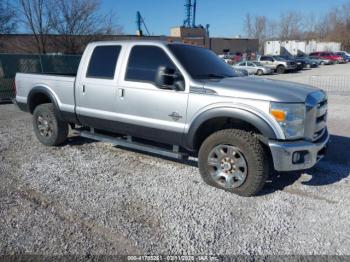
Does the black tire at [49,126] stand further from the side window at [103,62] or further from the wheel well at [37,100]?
the side window at [103,62]

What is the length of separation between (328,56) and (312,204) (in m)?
52.7

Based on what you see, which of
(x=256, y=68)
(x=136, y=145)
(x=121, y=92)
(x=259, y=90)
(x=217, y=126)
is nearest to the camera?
(x=259, y=90)

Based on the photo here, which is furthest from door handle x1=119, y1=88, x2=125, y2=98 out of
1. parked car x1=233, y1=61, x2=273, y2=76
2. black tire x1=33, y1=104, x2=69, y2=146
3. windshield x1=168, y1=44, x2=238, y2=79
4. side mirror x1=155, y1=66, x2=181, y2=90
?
parked car x1=233, y1=61, x2=273, y2=76

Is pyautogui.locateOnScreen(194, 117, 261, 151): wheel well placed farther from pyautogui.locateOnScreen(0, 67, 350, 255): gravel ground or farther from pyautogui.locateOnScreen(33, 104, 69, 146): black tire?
pyautogui.locateOnScreen(33, 104, 69, 146): black tire

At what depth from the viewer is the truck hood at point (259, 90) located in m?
3.67

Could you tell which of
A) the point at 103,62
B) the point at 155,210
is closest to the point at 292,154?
the point at 155,210

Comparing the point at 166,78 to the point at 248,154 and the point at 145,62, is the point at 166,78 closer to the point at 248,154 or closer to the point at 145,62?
the point at 145,62

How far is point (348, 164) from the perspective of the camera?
5.23 m

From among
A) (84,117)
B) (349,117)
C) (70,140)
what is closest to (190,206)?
(84,117)

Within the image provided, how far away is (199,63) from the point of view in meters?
4.64

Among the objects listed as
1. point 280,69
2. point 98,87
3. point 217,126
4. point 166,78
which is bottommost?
point 217,126

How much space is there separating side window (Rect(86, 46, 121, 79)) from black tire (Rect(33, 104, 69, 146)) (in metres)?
1.25

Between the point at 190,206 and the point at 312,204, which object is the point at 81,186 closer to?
the point at 190,206

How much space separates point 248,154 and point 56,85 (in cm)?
372
